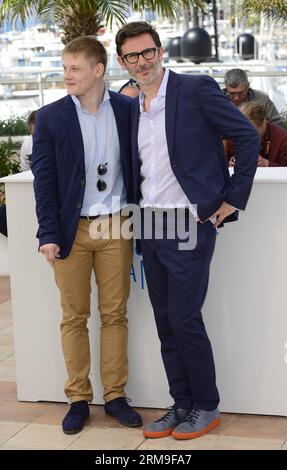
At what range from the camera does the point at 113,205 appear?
4.06 meters

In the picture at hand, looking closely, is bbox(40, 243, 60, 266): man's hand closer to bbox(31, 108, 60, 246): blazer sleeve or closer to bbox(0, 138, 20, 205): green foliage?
bbox(31, 108, 60, 246): blazer sleeve

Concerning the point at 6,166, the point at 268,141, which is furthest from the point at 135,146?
the point at 6,166

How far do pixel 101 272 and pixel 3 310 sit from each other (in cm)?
271

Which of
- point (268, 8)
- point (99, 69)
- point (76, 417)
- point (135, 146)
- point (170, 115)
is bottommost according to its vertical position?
point (76, 417)

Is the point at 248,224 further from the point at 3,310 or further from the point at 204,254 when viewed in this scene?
the point at 3,310

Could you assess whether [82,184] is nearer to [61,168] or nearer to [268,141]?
[61,168]

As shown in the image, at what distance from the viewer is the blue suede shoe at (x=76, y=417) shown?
4164 mm

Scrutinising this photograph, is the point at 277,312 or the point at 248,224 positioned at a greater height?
the point at 248,224

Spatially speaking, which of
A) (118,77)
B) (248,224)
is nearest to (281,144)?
(248,224)

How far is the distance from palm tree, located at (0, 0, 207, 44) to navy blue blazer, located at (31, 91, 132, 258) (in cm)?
637

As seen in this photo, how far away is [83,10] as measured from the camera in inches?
406

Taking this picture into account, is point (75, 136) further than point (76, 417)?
No

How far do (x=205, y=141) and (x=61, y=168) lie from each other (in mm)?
684

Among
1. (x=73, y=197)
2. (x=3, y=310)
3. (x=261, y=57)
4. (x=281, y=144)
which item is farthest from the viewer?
(x=261, y=57)
